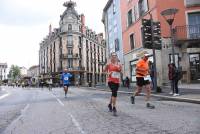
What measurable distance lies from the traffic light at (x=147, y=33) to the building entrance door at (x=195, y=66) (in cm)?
886

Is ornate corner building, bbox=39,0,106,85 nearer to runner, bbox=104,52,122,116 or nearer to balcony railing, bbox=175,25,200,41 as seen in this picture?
balcony railing, bbox=175,25,200,41

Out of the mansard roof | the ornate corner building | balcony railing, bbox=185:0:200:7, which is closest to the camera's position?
balcony railing, bbox=185:0:200:7

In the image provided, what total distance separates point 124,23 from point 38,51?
7584 cm

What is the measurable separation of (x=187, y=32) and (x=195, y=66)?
2.73 m

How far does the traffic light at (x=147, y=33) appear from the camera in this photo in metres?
16.2

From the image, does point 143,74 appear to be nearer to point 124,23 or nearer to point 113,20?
point 124,23

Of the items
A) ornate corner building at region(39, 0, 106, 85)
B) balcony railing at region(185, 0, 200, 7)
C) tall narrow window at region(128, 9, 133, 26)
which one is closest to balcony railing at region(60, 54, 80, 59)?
ornate corner building at region(39, 0, 106, 85)

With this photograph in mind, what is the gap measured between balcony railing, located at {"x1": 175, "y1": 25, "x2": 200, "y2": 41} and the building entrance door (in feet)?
4.70

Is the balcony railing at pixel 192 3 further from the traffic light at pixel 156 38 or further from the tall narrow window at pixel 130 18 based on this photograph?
the traffic light at pixel 156 38

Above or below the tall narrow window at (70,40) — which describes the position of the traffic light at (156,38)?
below

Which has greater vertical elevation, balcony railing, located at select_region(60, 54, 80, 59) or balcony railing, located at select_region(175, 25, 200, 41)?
balcony railing, located at select_region(60, 54, 80, 59)

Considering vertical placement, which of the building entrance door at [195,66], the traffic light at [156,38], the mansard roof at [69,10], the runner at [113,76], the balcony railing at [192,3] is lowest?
the runner at [113,76]

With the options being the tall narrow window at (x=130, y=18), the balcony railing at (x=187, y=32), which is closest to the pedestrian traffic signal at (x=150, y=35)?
the balcony railing at (x=187, y=32)

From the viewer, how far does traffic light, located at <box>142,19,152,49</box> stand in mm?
16203
